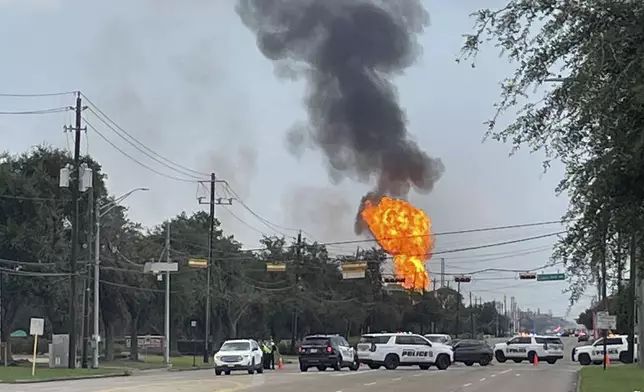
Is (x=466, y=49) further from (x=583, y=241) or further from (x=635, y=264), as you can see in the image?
(x=635, y=264)

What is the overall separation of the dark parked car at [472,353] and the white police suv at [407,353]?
23.7ft

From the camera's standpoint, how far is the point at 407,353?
169 feet

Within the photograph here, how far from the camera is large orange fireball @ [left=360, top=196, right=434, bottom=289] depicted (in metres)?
63.5

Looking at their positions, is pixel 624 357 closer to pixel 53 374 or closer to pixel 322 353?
pixel 322 353

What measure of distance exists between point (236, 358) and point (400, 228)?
22.2 meters

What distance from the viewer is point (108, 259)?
6775 cm

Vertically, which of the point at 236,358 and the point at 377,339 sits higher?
the point at 377,339

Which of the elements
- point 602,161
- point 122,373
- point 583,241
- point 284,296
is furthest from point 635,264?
point 284,296

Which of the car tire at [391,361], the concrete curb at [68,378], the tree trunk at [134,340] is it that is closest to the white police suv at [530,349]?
the car tire at [391,361]

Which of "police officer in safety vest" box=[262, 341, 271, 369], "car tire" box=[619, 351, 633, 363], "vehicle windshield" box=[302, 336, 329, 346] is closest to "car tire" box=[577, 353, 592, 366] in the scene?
"car tire" box=[619, 351, 633, 363]

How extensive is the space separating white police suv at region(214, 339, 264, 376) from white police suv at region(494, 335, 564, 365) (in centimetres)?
2309

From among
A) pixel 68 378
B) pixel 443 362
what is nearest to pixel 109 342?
pixel 443 362

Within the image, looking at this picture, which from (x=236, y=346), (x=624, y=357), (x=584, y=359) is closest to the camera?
(x=236, y=346)

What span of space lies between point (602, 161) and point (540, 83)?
130cm
